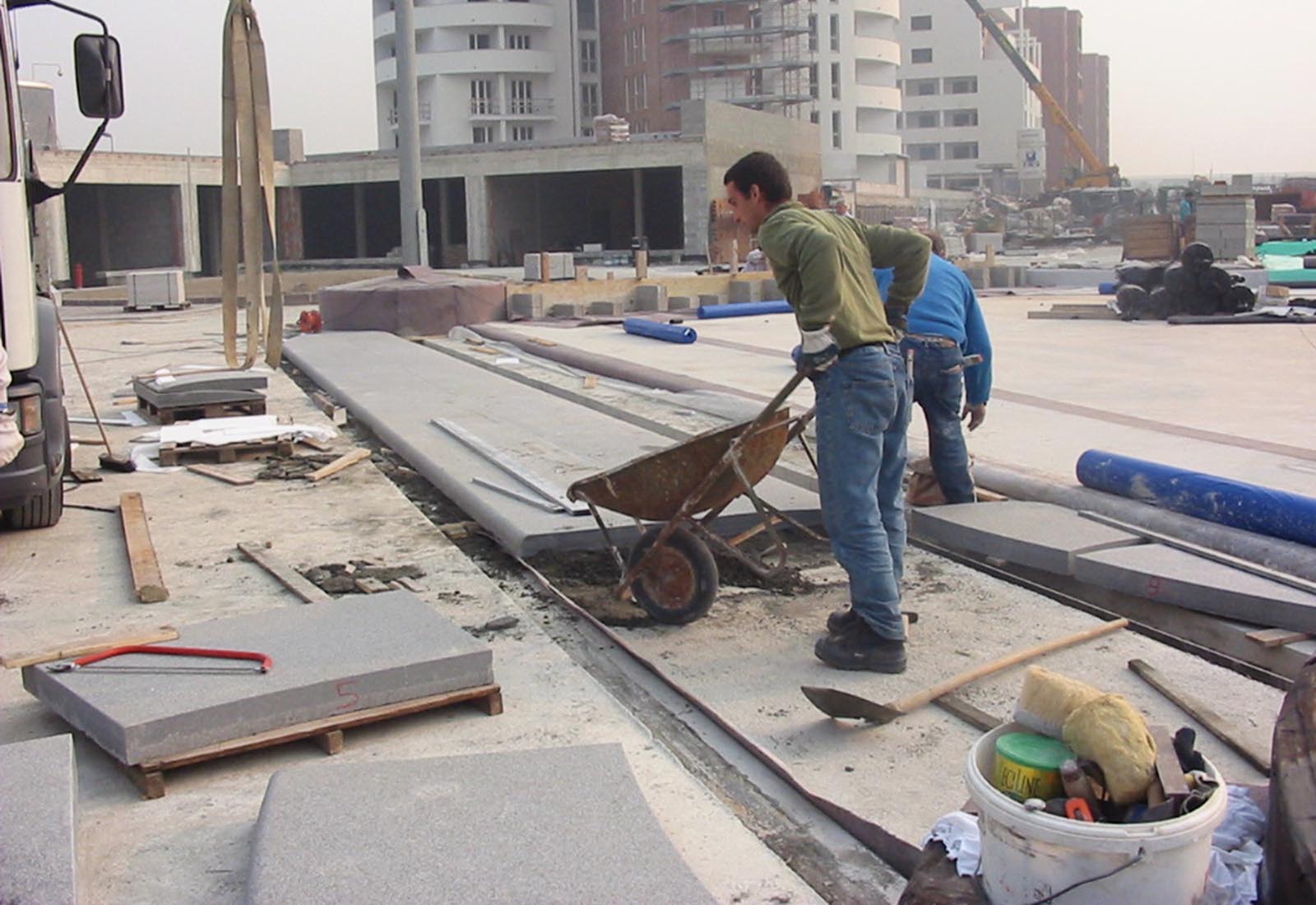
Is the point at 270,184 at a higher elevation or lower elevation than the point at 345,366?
higher

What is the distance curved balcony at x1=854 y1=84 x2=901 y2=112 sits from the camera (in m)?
97.3

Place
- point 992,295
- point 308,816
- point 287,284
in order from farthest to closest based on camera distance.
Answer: point 287,284, point 992,295, point 308,816

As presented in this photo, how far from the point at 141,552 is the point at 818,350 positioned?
155 inches

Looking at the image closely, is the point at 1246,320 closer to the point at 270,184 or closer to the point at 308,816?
the point at 270,184

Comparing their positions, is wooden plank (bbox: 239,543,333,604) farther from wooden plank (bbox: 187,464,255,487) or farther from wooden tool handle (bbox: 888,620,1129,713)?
wooden tool handle (bbox: 888,620,1129,713)

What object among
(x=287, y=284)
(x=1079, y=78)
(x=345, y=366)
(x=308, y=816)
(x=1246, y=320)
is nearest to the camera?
(x=308, y=816)

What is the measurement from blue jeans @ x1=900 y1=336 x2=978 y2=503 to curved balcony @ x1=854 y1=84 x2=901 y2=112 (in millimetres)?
93884

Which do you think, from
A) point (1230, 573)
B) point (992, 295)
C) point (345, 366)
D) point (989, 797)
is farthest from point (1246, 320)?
point (989, 797)

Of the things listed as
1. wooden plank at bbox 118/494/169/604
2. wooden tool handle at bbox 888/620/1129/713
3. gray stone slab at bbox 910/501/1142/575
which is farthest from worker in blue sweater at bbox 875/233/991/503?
wooden plank at bbox 118/494/169/604

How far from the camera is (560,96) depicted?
293ft

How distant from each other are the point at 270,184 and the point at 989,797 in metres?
6.05

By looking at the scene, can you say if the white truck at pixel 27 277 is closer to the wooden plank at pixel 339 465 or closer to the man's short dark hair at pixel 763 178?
the wooden plank at pixel 339 465

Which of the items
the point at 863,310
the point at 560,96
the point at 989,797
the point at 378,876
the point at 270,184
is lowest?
the point at 378,876

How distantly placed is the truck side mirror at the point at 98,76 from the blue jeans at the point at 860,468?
14.3 ft
